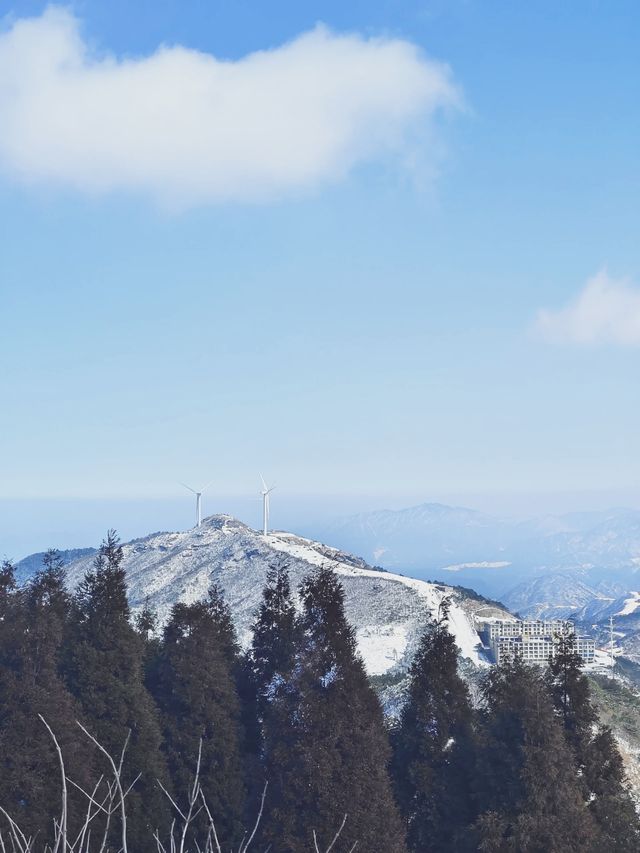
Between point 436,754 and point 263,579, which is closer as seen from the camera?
point 436,754

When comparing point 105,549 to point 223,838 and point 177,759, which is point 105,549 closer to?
point 177,759

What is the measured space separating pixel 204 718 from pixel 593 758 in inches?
551

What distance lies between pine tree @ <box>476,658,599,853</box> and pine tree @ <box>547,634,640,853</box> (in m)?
1.18

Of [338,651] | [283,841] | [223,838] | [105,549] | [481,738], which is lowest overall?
[223,838]

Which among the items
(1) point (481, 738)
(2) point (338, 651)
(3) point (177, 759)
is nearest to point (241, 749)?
(3) point (177, 759)

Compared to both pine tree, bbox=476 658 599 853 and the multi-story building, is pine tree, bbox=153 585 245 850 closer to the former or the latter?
pine tree, bbox=476 658 599 853

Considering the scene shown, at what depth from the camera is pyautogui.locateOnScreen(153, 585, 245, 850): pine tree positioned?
102 feet

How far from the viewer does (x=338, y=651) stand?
1166 inches

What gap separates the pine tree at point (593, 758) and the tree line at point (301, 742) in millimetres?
61

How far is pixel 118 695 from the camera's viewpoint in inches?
1211

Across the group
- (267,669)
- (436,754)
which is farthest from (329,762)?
(267,669)

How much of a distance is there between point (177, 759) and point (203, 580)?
101188 millimetres

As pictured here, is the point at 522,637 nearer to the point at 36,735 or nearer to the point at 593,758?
the point at 593,758

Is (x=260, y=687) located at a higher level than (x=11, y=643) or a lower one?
lower
